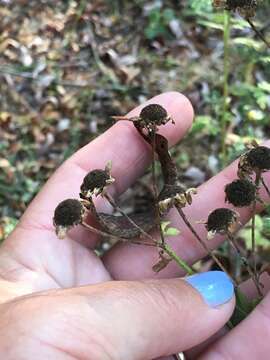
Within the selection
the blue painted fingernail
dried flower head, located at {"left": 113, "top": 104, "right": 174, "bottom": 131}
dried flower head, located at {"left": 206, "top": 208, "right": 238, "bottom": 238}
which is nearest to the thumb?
the blue painted fingernail

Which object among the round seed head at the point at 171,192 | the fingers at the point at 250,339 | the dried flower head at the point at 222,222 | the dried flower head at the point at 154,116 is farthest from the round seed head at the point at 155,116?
Result: the fingers at the point at 250,339

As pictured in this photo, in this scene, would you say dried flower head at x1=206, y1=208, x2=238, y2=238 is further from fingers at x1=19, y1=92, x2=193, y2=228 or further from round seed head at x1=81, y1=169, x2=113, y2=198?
fingers at x1=19, y1=92, x2=193, y2=228

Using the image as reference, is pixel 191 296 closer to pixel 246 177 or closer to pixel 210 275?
pixel 210 275

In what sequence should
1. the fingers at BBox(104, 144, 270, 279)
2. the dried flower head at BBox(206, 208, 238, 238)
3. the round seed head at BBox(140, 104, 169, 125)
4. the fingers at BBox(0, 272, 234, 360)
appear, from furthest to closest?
the fingers at BBox(104, 144, 270, 279) < the round seed head at BBox(140, 104, 169, 125) < the dried flower head at BBox(206, 208, 238, 238) < the fingers at BBox(0, 272, 234, 360)

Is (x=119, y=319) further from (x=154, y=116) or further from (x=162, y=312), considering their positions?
(x=154, y=116)

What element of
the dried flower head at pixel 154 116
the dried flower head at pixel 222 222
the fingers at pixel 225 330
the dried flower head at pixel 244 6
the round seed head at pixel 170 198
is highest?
the dried flower head at pixel 244 6

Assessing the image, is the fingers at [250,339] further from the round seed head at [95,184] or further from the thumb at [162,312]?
the round seed head at [95,184]

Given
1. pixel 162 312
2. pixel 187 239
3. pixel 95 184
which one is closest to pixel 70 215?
pixel 95 184
